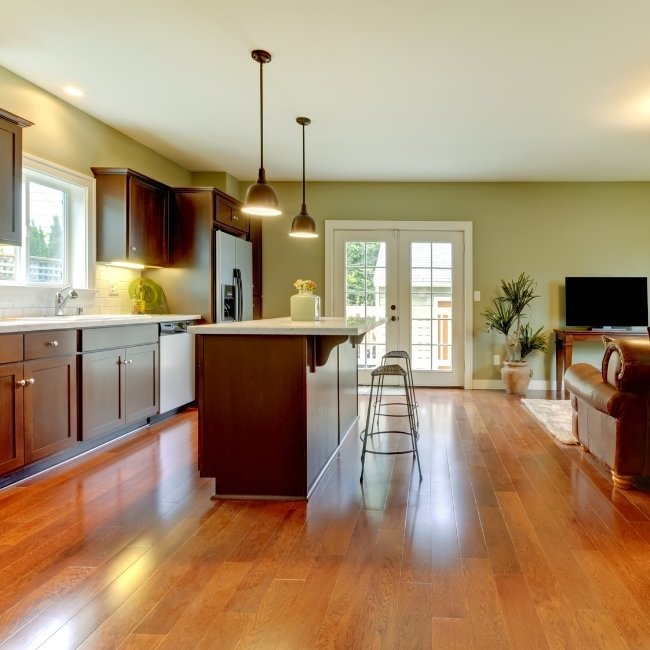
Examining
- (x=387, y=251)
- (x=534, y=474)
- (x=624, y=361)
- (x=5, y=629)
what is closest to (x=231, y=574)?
(x=5, y=629)

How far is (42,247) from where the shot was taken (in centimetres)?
381

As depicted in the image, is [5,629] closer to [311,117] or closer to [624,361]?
[624,361]

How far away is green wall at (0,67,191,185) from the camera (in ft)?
11.2

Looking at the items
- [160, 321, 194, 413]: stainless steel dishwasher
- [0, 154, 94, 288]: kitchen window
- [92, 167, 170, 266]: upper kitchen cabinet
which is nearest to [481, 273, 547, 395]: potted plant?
[160, 321, 194, 413]: stainless steel dishwasher

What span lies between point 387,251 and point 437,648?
5.13 meters

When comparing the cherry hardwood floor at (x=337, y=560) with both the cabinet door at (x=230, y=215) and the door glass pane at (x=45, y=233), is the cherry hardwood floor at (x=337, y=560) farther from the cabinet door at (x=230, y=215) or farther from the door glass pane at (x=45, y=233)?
the cabinet door at (x=230, y=215)

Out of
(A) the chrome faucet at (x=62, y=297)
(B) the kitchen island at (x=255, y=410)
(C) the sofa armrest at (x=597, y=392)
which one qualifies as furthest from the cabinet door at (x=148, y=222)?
(C) the sofa armrest at (x=597, y=392)

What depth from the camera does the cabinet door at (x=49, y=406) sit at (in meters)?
2.81

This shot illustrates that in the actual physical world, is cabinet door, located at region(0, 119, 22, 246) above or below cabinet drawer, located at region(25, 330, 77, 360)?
above

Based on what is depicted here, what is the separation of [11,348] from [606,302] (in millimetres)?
5889

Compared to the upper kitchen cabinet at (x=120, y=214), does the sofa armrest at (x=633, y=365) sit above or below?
below

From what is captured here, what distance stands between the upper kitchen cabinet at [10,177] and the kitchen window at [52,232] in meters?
0.38

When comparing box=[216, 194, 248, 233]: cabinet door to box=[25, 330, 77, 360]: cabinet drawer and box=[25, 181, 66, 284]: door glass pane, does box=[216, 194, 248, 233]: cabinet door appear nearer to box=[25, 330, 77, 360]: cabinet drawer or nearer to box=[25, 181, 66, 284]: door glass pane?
box=[25, 181, 66, 284]: door glass pane

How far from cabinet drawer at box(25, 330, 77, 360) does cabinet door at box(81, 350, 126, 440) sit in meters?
0.15
